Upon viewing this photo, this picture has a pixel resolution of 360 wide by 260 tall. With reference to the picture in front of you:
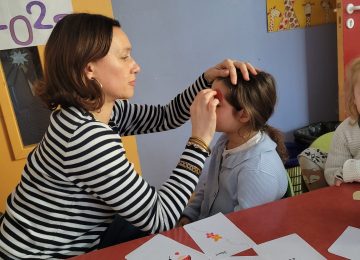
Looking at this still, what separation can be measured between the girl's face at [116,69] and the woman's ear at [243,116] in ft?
1.35

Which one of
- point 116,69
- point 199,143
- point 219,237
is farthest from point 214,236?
point 116,69

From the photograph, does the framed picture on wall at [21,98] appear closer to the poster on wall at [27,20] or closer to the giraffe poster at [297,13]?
the poster on wall at [27,20]

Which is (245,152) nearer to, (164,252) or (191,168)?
(191,168)

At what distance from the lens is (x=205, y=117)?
0.97 metres

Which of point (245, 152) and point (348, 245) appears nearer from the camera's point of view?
point (348, 245)

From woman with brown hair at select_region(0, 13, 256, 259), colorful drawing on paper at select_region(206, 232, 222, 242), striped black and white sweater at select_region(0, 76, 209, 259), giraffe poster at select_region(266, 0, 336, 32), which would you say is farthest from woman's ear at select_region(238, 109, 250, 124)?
giraffe poster at select_region(266, 0, 336, 32)

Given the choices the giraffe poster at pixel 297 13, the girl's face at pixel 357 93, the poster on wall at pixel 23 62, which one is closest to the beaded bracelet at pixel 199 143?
the girl's face at pixel 357 93

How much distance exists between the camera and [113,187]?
0.83m

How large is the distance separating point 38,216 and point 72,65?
0.41m

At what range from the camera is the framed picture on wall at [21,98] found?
6.11 feet

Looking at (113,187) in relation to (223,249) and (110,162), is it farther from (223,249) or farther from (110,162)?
(223,249)

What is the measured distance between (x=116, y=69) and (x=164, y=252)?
19.5 inches

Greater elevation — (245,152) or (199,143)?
(199,143)

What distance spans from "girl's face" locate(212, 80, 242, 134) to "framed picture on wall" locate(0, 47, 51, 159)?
40.7 inches
